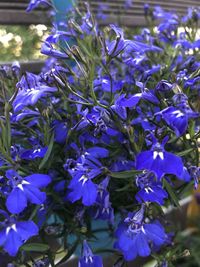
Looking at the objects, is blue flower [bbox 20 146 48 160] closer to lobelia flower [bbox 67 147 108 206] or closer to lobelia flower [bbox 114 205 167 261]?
lobelia flower [bbox 67 147 108 206]

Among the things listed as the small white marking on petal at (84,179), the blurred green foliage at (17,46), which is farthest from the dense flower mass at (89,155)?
the blurred green foliage at (17,46)

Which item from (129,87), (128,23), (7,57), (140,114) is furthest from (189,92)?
(7,57)

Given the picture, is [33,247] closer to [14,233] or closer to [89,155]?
[14,233]

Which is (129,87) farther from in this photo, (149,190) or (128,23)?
(128,23)

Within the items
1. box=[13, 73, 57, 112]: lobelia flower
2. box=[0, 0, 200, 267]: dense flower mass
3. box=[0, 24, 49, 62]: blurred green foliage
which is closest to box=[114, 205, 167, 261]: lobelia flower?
box=[0, 0, 200, 267]: dense flower mass

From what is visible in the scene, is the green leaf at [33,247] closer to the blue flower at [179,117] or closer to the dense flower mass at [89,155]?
the dense flower mass at [89,155]
